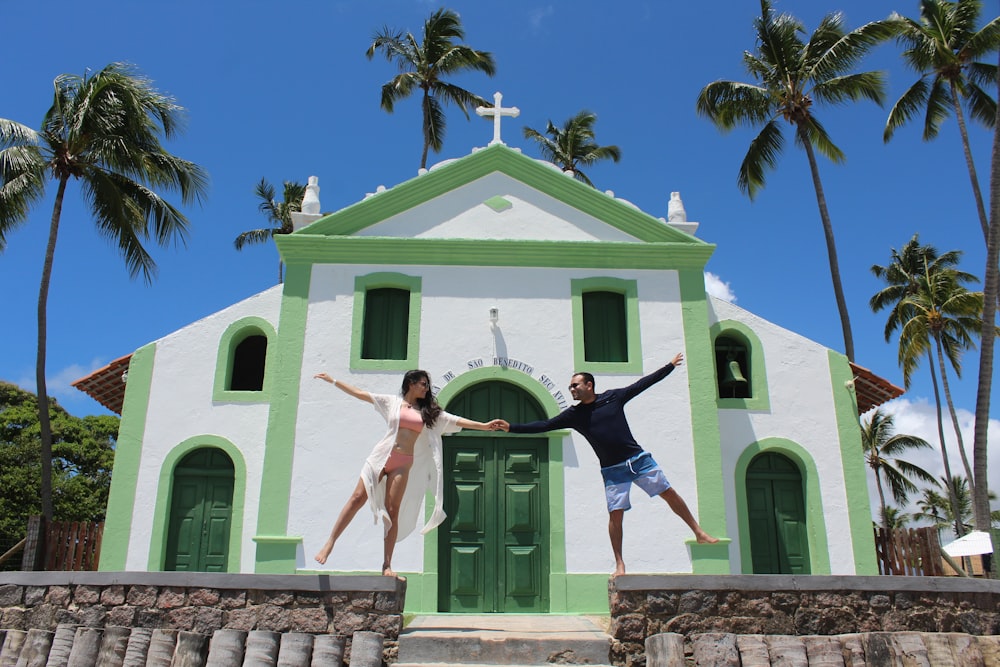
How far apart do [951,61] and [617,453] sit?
16.6 meters

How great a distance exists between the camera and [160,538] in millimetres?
→ 10961

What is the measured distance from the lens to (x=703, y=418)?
432 inches

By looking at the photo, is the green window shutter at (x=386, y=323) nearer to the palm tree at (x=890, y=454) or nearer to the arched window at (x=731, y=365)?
the arched window at (x=731, y=365)

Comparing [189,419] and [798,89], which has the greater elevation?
[798,89]

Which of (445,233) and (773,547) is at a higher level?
(445,233)

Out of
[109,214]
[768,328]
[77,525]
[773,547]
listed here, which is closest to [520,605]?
[773,547]

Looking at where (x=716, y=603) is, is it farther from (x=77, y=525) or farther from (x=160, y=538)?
(x=77, y=525)

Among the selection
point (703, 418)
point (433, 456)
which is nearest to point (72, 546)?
point (433, 456)

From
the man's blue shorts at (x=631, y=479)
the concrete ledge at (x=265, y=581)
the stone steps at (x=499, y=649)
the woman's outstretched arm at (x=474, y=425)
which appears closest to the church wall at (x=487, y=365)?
the woman's outstretched arm at (x=474, y=425)

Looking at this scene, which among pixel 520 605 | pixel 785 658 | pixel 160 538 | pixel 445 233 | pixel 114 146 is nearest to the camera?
pixel 785 658

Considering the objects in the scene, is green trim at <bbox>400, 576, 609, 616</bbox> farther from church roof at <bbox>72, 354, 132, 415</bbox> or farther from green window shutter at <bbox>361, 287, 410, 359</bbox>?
church roof at <bbox>72, 354, 132, 415</bbox>

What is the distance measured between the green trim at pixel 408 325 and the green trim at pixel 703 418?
395cm

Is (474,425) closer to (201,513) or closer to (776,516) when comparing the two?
(201,513)

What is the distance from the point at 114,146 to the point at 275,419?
10.5 m
